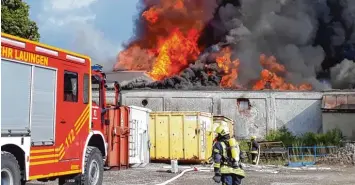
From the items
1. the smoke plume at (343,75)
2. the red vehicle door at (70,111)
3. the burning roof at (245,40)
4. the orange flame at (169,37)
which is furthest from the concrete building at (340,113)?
the red vehicle door at (70,111)

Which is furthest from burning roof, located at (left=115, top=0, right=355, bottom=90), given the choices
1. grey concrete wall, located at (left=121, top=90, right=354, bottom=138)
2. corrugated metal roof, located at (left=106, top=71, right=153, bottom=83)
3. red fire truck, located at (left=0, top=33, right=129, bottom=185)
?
red fire truck, located at (left=0, top=33, right=129, bottom=185)

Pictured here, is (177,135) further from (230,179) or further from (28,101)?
(28,101)

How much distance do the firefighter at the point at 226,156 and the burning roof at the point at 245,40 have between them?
36.2 m

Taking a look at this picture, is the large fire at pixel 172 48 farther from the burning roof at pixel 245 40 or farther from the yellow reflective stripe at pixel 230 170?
the yellow reflective stripe at pixel 230 170

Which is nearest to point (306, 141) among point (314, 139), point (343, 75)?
point (314, 139)

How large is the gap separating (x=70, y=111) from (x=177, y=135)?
13.5 m

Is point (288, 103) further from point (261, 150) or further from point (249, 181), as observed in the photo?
point (249, 181)

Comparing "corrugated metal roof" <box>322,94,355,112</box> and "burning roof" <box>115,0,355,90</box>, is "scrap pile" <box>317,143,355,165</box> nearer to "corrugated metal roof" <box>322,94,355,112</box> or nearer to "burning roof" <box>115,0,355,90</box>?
"corrugated metal roof" <box>322,94,355,112</box>

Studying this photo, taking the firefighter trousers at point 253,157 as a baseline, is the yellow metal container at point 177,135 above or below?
above

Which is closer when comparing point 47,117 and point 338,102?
point 47,117

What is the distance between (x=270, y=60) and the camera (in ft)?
154

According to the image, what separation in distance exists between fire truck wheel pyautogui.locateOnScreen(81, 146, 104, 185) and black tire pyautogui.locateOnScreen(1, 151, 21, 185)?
2484mm

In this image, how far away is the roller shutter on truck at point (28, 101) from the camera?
813cm

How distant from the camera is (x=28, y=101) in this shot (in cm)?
868
